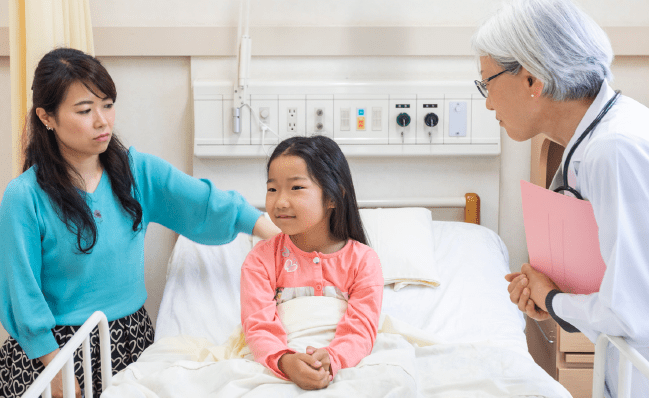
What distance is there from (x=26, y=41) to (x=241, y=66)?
81 cm

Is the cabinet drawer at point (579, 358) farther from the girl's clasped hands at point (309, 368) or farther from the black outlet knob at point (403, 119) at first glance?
the girl's clasped hands at point (309, 368)

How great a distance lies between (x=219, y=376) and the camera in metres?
1.23

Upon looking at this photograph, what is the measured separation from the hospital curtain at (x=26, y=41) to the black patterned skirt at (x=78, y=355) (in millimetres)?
593

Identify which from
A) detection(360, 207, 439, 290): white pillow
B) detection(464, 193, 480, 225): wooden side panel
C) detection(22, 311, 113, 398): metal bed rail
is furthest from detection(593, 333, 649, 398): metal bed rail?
detection(464, 193, 480, 225): wooden side panel

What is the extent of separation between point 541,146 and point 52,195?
1854 millimetres

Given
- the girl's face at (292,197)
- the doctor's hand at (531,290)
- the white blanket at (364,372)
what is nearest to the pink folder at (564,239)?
the doctor's hand at (531,290)

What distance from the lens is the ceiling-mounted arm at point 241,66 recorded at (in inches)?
91.0

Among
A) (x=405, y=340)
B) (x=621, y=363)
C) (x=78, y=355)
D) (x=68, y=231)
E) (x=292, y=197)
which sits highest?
(x=292, y=197)

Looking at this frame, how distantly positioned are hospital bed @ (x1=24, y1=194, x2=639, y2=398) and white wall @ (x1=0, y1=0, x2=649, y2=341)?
0.59 m

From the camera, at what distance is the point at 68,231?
5.00ft

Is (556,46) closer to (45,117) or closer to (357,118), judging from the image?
(45,117)

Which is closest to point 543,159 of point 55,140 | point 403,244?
point 403,244

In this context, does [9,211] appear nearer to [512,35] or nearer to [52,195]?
[52,195]

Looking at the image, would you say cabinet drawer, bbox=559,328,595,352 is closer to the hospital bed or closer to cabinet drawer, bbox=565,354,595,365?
cabinet drawer, bbox=565,354,595,365
